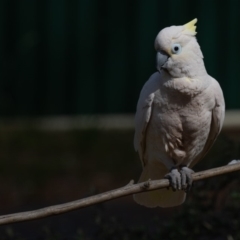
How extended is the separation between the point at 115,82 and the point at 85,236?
11.8 ft

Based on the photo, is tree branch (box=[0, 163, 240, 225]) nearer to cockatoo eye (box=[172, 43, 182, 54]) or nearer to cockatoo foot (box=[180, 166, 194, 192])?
cockatoo foot (box=[180, 166, 194, 192])

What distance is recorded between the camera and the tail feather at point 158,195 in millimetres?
4391

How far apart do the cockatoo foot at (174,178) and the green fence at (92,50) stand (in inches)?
165

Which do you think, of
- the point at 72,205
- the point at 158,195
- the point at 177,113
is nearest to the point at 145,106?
the point at 177,113

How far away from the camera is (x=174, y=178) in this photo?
4113 millimetres

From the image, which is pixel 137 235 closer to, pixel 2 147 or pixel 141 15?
pixel 2 147

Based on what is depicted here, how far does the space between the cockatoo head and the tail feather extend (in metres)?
0.67

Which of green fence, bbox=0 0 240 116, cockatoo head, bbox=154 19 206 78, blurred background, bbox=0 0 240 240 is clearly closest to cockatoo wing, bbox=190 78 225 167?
cockatoo head, bbox=154 19 206 78

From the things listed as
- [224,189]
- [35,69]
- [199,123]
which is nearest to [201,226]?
[224,189]

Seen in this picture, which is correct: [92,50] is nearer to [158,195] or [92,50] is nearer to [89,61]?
[89,61]

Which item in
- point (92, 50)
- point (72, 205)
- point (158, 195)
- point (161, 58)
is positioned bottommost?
point (92, 50)

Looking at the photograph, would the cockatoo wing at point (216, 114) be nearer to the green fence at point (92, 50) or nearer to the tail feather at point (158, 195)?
the tail feather at point (158, 195)

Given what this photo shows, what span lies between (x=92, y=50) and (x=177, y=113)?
4.36 meters

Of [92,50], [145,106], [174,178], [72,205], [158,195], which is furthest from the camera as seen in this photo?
[92,50]
